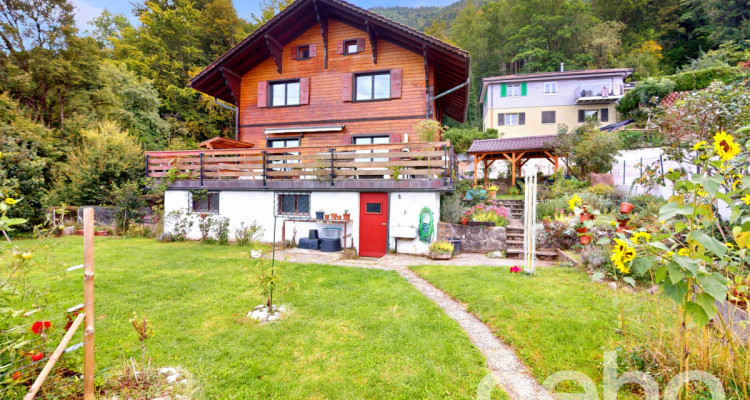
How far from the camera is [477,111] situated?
41.2m

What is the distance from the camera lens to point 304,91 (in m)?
13.2

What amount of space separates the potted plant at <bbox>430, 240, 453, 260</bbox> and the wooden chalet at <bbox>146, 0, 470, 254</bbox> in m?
1.42

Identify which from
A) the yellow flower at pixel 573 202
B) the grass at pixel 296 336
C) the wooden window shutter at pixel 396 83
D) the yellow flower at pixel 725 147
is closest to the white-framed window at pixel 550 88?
the wooden window shutter at pixel 396 83

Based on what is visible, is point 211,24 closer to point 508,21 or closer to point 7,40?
point 7,40

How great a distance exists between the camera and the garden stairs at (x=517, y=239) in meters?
8.98

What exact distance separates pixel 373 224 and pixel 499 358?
21.2 ft

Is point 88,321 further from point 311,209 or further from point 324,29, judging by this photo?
point 324,29

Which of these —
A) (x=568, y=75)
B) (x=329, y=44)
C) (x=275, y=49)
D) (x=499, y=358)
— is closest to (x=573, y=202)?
(x=499, y=358)

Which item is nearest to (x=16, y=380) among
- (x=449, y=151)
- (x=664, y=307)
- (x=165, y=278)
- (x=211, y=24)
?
(x=165, y=278)

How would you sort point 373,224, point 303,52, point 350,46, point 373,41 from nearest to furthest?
point 373,224
point 373,41
point 350,46
point 303,52

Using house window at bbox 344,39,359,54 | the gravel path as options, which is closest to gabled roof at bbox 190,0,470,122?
house window at bbox 344,39,359,54

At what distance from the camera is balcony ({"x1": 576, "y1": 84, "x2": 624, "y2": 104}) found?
27.3 m

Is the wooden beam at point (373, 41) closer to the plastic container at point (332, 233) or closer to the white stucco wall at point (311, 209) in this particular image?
the white stucco wall at point (311, 209)

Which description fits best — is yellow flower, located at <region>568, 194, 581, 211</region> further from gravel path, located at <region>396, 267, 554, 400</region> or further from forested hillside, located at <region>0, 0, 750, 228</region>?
forested hillside, located at <region>0, 0, 750, 228</region>
